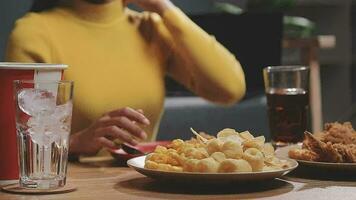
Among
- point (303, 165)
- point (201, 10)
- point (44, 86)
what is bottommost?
point (303, 165)

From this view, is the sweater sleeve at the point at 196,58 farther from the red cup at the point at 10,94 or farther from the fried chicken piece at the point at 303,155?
the red cup at the point at 10,94

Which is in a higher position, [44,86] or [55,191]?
[44,86]

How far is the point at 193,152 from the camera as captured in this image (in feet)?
3.32

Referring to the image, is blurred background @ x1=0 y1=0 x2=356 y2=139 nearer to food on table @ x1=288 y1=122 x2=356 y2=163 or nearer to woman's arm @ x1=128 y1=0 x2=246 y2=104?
woman's arm @ x1=128 y1=0 x2=246 y2=104

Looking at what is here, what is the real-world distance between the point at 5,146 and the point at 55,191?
0.36 ft

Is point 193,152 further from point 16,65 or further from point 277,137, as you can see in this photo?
point 277,137

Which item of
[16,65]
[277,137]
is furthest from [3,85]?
[277,137]

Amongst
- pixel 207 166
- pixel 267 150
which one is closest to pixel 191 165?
pixel 207 166

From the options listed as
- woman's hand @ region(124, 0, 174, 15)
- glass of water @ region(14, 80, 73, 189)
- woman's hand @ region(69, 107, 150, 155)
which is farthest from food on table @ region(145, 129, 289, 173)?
woman's hand @ region(124, 0, 174, 15)

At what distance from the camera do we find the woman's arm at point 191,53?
2.35m

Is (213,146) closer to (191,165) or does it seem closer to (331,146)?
(191,165)

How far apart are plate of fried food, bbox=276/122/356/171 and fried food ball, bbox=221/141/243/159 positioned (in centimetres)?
17

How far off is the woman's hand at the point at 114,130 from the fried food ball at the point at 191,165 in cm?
41

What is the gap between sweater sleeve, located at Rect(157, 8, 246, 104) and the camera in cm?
236
